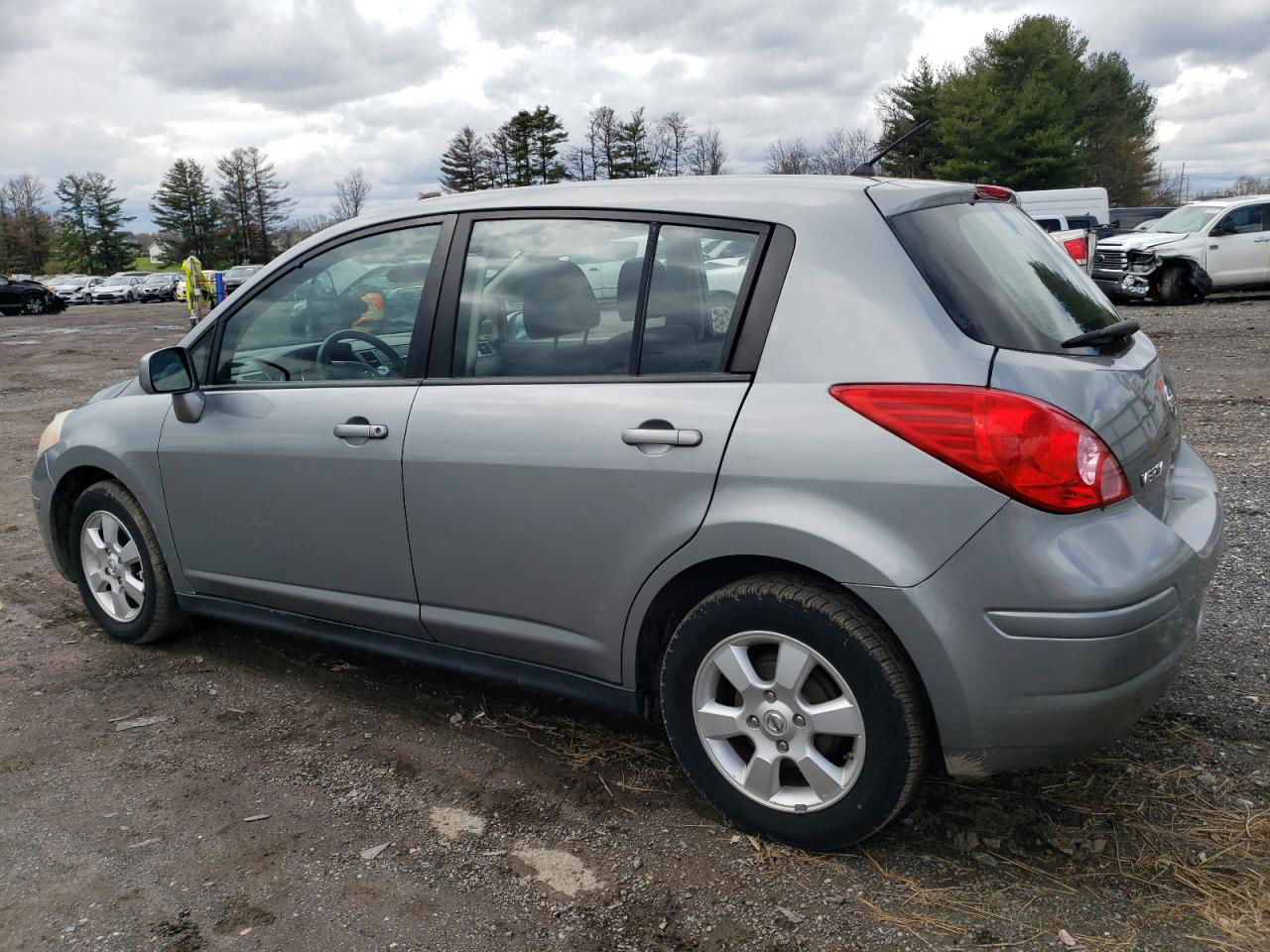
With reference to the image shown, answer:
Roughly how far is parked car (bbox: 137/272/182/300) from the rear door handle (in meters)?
56.4

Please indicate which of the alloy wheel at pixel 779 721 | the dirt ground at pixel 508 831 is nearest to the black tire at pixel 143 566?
the dirt ground at pixel 508 831

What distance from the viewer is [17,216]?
9288cm

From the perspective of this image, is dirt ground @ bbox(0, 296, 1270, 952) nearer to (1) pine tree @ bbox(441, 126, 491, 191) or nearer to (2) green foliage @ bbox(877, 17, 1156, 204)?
(2) green foliage @ bbox(877, 17, 1156, 204)

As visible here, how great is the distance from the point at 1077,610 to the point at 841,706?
1.92ft

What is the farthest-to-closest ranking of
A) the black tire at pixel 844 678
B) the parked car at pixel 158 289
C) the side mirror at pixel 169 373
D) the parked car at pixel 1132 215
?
1. the parked car at pixel 158 289
2. the parked car at pixel 1132 215
3. the side mirror at pixel 169 373
4. the black tire at pixel 844 678

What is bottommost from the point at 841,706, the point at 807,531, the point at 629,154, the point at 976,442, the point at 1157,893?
the point at 1157,893

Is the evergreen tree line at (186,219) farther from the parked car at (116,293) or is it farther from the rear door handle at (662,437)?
the rear door handle at (662,437)

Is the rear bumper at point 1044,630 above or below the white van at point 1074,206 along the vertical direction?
below

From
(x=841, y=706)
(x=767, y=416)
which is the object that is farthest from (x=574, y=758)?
(x=767, y=416)

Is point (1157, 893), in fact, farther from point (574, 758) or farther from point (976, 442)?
point (574, 758)

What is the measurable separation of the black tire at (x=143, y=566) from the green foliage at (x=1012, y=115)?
2019 inches

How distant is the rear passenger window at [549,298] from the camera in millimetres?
3066

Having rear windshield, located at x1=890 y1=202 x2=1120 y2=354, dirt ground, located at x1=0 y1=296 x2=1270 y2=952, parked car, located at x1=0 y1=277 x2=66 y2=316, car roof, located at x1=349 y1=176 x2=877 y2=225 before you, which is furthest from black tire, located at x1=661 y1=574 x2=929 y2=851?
parked car, located at x1=0 y1=277 x2=66 y2=316

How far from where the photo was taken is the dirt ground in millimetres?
2580
